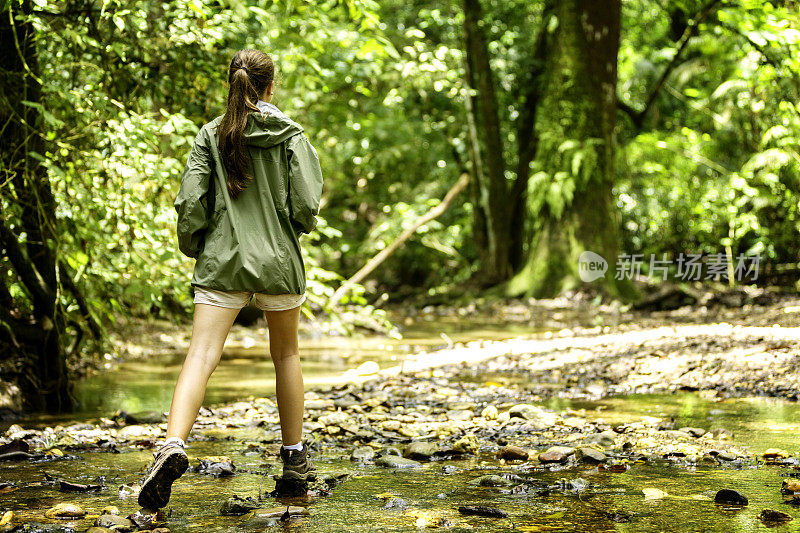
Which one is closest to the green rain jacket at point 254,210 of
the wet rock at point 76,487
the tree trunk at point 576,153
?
the wet rock at point 76,487

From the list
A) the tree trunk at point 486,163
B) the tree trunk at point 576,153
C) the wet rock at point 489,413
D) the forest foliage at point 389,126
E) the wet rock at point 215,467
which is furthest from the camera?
the tree trunk at point 486,163

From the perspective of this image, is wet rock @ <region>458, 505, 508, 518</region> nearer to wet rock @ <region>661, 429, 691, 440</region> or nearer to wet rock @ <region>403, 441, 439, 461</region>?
wet rock @ <region>403, 441, 439, 461</region>

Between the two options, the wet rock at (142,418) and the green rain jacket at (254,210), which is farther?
the wet rock at (142,418)

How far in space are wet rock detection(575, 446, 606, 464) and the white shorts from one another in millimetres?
1514

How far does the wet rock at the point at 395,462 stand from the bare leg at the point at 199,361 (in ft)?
3.24

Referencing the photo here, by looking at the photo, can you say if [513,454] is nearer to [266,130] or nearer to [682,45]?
[266,130]

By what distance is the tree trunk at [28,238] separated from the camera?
5023 mm

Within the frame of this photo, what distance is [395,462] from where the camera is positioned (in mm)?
3932

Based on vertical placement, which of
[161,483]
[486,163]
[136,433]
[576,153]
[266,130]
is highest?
[486,163]

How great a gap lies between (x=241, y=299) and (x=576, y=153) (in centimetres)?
1031

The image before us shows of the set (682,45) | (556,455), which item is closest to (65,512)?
(556,455)

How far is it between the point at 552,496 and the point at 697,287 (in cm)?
1243

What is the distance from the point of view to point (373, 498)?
130 inches

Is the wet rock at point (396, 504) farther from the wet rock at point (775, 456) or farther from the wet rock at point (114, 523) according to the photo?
the wet rock at point (775, 456)
